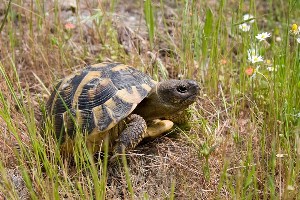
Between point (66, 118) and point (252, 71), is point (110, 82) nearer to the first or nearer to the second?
point (66, 118)

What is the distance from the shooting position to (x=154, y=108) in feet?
7.57

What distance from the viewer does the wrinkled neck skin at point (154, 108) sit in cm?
227

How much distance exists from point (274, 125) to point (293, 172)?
32cm

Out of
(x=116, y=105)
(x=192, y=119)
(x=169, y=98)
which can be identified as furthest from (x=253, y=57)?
(x=116, y=105)

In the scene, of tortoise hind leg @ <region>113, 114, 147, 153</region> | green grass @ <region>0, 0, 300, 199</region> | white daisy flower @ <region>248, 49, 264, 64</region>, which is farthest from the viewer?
white daisy flower @ <region>248, 49, 264, 64</region>

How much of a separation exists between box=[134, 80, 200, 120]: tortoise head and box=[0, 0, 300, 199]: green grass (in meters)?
0.16

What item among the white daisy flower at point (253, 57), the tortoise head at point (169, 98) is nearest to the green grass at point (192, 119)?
the white daisy flower at point (253, 57)

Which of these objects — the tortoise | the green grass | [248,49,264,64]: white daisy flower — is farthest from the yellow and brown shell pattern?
[248,49,264,64]: white daisy flower

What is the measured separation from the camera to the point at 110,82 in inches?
89.6

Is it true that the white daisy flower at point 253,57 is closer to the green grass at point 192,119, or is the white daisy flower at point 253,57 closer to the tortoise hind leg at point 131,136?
the green grass at point 192,119

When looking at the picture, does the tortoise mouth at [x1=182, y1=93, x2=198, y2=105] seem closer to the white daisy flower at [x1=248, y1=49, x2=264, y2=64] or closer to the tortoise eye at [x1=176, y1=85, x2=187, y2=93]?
the tortoise eye at [x1=176, y1=85, x2=187, y2=93]

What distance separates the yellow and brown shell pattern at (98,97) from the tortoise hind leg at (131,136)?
0.06 metres

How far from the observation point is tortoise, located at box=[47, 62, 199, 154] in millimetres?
2174

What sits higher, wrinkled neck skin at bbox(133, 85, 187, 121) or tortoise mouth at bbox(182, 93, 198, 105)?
tortoise mouth at bbox(182, 93, 198, 105)
